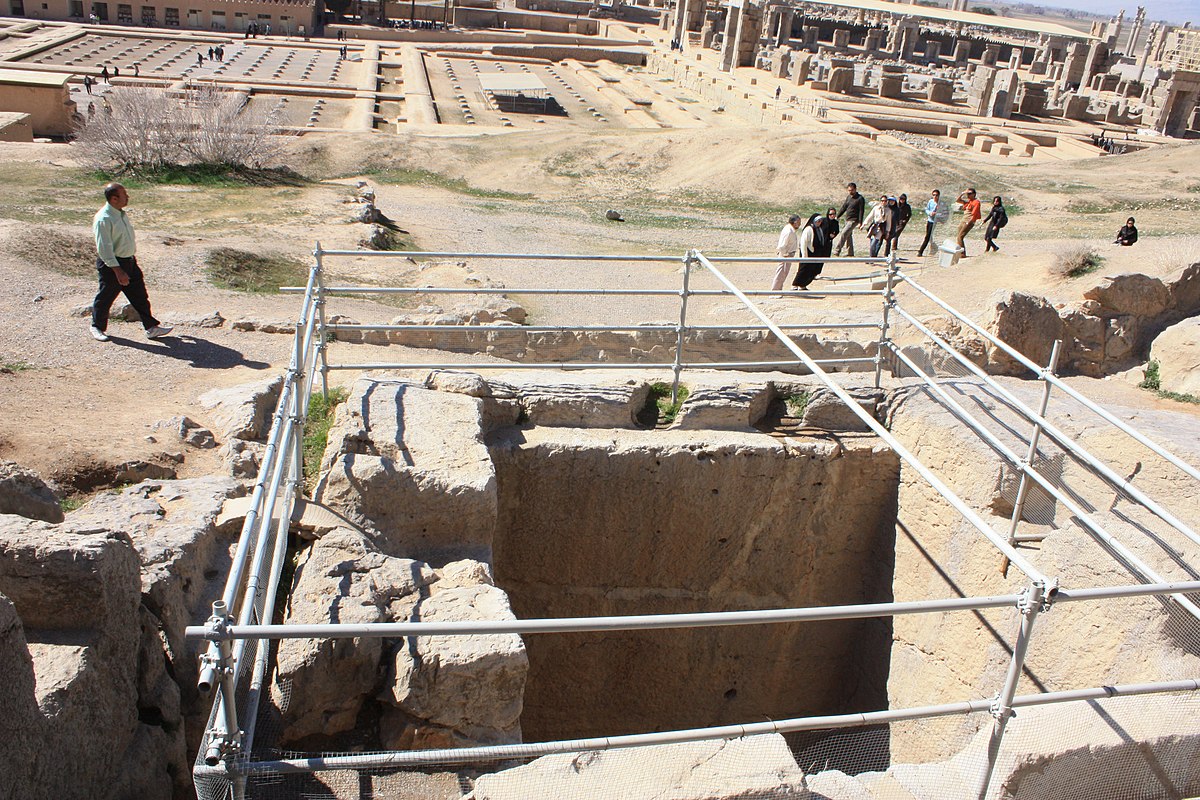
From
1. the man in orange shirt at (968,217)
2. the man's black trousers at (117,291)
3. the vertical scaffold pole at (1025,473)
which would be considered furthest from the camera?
the man in orange shirt at (968,217)

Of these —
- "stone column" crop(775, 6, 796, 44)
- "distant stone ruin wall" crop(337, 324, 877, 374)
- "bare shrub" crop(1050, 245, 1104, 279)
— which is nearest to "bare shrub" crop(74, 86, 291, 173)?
"distant stone ruin wall" crop(337, 324, 877, 374)

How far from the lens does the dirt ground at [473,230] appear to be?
7.92 m

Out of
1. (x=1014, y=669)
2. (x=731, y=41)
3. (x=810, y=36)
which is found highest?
(x=810, y=36)

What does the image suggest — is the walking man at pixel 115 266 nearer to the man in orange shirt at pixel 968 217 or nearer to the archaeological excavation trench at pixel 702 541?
the archaeological excavation trench at pixel 702 541

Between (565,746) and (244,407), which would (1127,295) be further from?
(565,746)

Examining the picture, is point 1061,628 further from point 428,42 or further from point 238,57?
point 428,42

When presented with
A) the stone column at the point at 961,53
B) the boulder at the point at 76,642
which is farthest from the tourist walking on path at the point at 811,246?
the stone column at the point at 961,53

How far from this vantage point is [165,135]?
1973 cm

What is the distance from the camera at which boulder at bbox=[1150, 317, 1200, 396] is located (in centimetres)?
1165

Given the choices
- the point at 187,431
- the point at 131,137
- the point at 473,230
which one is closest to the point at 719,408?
the point at 187,431

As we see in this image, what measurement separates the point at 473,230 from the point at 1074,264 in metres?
10.7

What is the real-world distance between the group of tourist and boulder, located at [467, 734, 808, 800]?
35.0 ft

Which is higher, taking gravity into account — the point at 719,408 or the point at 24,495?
the point at 24,495

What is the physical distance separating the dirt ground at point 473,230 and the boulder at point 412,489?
174cm
